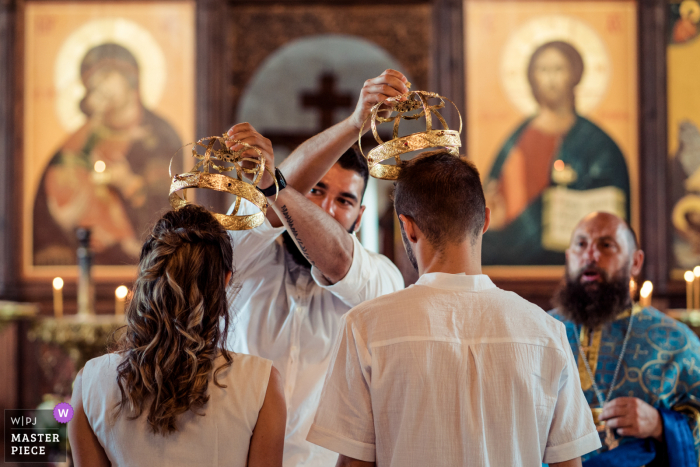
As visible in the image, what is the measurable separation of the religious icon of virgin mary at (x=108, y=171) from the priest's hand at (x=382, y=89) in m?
5.07

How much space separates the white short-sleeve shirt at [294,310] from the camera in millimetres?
2316

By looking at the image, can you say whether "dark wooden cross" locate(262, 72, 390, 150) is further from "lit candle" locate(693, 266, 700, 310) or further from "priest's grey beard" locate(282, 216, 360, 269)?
"priest's grey beard" locate(282, 216, 360, 269)

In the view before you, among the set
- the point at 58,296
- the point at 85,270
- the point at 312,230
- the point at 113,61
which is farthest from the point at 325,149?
the point at 113,61

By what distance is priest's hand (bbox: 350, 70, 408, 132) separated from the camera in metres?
1.92

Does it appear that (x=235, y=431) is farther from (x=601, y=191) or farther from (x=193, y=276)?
Answer: (x=601, y=191)

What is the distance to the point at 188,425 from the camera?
163 centimetres

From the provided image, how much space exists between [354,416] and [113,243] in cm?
565

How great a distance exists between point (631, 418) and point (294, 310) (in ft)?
4.10

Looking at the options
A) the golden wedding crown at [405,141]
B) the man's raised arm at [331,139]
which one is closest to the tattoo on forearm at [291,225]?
the man's raised arm at [331,139]

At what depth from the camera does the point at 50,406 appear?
4984mm

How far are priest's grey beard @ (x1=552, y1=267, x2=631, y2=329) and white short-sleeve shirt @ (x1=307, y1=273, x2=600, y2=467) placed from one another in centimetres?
129

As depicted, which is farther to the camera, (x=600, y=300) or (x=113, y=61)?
(x=113, y=61)

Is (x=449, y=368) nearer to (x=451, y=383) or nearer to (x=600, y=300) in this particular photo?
(x=451, y=383)

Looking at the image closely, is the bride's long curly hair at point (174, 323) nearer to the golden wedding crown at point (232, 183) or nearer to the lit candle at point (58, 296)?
the golden wedding crown at point (232, 183)
